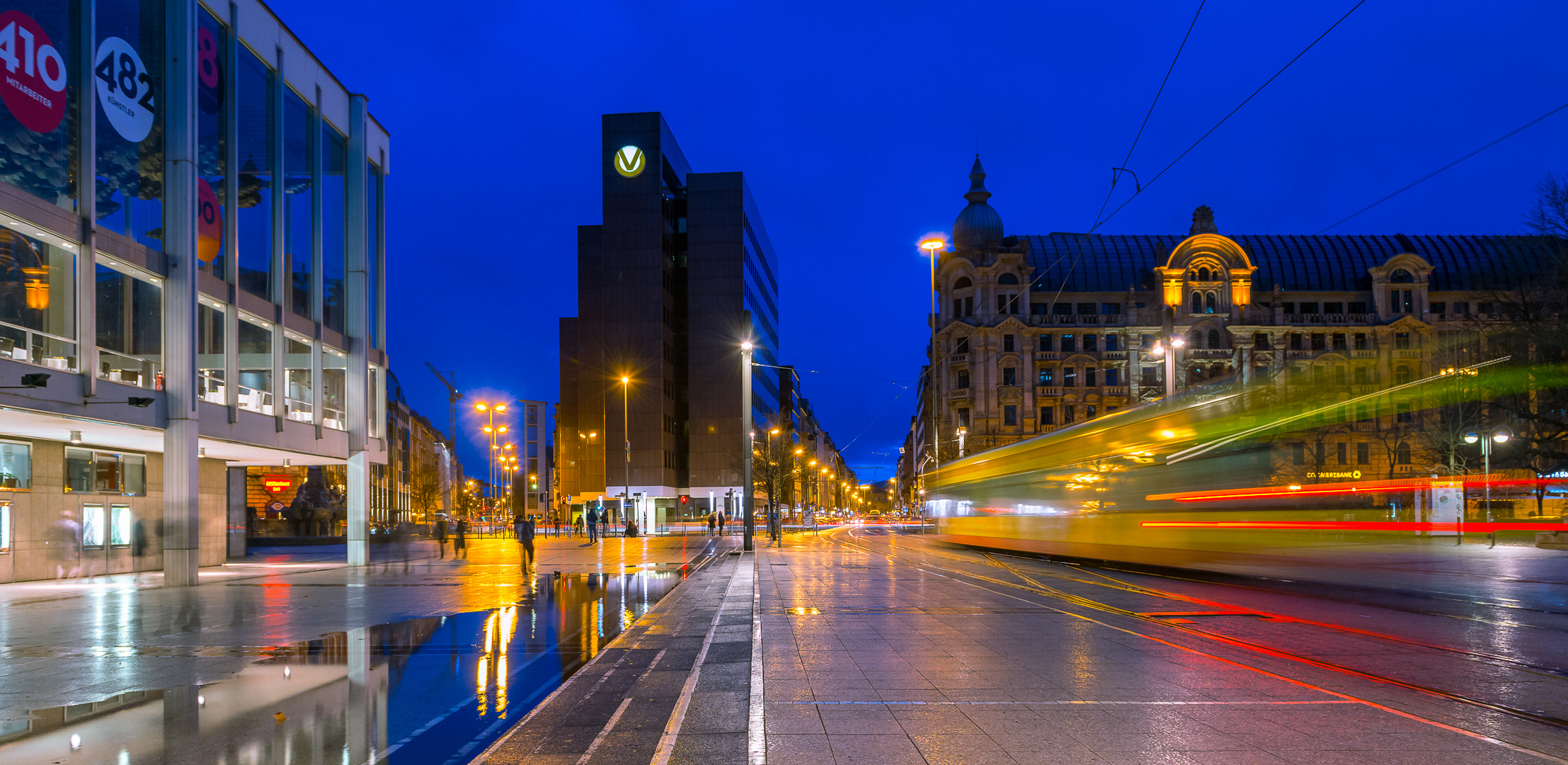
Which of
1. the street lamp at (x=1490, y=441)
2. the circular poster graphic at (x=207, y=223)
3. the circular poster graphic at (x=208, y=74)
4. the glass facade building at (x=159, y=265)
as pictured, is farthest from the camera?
the street lamp at (x=1490, y=441)

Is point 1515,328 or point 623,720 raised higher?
point 1515,328

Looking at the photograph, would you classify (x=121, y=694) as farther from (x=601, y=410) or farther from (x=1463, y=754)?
(x=601, y=410)

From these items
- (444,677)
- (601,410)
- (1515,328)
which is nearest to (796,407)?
(601,410)

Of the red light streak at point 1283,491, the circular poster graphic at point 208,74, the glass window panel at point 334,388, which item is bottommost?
the red light streak at point 1283,491

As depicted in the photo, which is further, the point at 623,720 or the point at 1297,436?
the point at 1297,436

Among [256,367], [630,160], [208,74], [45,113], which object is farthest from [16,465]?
[630,160]

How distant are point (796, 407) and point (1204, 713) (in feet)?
508

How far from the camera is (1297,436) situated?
19828 mm

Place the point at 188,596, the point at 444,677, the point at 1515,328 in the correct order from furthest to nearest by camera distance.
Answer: the point at 1515,328 → the point at 188,596 → the point at 444,677

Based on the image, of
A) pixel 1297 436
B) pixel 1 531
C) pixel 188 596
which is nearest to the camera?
pixel 1297 436

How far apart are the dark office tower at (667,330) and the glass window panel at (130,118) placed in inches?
2474

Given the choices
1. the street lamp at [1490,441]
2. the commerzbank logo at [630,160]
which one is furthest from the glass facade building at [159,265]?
the commerzbank logo at [630,160]

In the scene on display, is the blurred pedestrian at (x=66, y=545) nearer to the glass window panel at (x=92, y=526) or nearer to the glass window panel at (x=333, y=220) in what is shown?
the glass window panel at (x=92, y=526)

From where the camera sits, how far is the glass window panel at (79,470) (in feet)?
86.9
